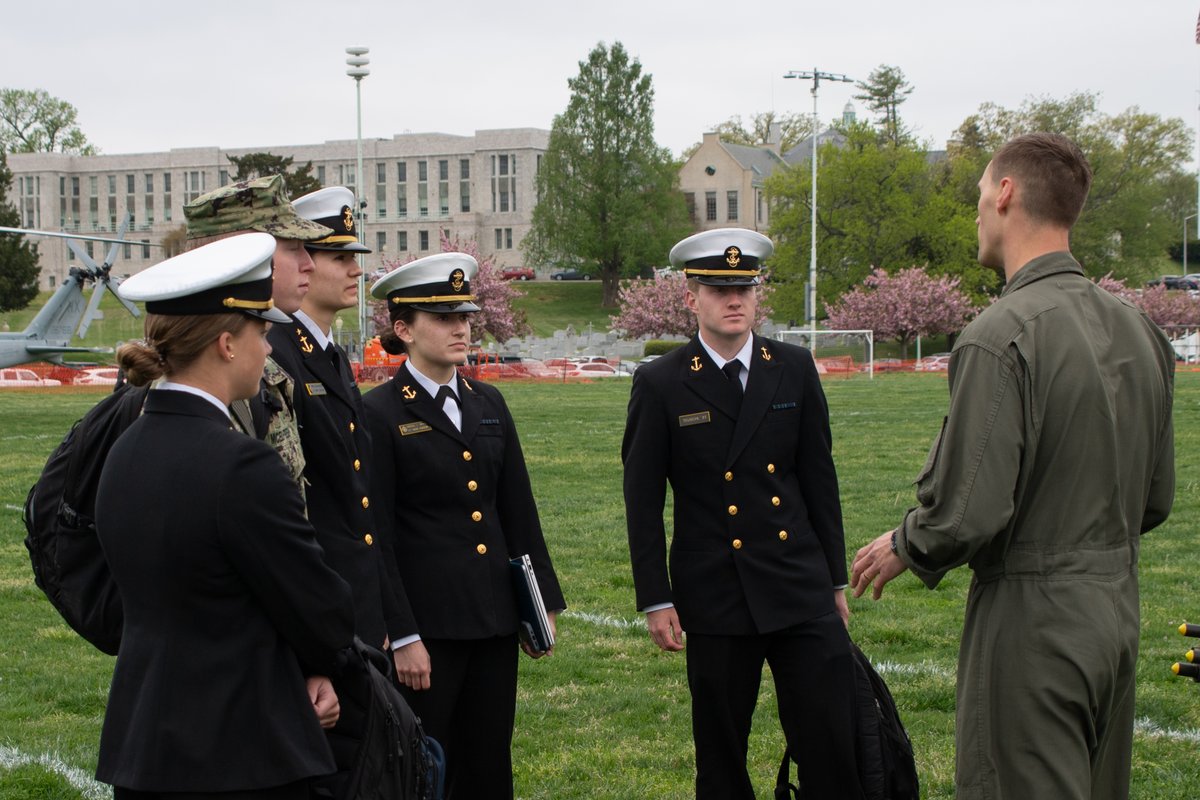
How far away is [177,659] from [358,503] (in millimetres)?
1342

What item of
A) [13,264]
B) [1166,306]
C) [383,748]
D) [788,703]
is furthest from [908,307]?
[383,748]

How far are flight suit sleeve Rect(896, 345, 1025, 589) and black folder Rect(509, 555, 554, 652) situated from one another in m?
1.68

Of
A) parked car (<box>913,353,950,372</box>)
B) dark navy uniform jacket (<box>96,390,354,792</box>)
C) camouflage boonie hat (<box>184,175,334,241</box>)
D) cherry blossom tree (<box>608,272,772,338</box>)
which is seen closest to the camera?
dark navy uniform jacket (<box>96,390,354,792</box>)

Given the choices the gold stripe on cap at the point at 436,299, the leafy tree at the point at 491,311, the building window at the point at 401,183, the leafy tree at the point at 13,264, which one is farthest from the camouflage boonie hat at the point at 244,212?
the building window at the point at 401,183

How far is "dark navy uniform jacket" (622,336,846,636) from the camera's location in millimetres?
4941

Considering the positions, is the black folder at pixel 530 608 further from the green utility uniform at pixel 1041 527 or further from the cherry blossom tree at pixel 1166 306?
the cherry blossom tree at pixel 1166 306

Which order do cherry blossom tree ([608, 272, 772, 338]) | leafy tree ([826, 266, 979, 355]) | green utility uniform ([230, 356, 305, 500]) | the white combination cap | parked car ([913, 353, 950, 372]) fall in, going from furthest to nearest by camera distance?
cherry blossom tree ([608, 272, 772, 338]) < leafy tree ([826, 266, 979, 355]) < parked car ([913, 353, 950, 372]) < green utility uniform ([230, 356, 305, 500]) < the white combination cap

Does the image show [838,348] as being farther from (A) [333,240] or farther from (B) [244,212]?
(B) [244,212]

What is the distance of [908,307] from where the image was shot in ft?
225

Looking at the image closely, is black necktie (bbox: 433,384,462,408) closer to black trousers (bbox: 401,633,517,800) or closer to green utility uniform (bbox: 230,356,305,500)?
black trousers (bbox: 401,633,517,800)

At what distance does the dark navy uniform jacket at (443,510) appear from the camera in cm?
481

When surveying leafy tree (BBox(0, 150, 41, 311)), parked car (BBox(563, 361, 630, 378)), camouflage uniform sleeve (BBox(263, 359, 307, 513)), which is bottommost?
parked car (BBox(563, 361, 630, 378))

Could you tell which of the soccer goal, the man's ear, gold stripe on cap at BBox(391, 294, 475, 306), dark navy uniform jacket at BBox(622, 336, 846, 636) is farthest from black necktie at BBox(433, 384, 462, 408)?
the soccer goal

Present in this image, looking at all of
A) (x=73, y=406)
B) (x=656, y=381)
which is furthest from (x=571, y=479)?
(x=73, y=406)
